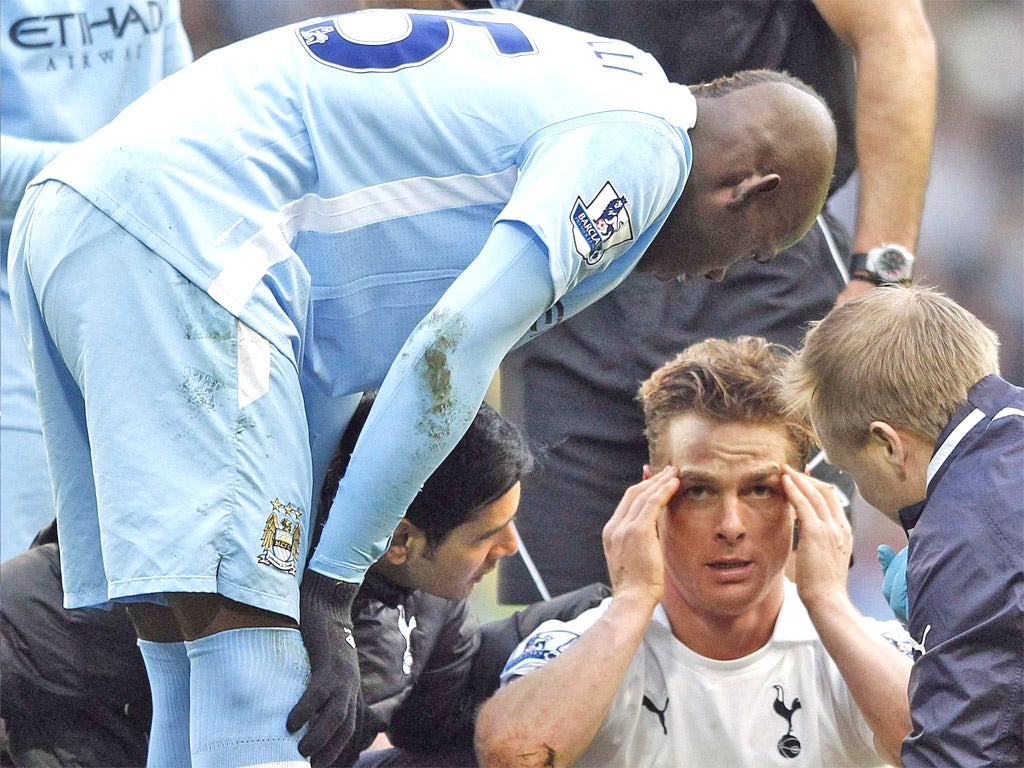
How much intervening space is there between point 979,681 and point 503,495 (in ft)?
3.32

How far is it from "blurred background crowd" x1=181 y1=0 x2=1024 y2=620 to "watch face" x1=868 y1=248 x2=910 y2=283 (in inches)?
88.2

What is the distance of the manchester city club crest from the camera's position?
171 cm

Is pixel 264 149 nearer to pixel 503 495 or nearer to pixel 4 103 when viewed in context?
pixel 503 495

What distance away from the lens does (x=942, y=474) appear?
6.61 ft

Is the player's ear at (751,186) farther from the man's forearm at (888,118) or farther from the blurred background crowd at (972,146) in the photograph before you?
the blurred background crowd at (972,146)

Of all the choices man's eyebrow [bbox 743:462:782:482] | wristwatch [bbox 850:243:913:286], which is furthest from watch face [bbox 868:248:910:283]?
man's eyebrow [bbox 743:462:782:482]

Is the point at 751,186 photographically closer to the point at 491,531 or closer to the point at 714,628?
the point at 491,531

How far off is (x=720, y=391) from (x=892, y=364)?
729 mm

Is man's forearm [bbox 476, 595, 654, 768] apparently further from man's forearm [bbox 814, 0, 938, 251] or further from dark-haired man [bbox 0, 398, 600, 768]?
man's forearm [bbox 814, 0, 938, 251]

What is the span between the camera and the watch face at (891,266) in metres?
2.80

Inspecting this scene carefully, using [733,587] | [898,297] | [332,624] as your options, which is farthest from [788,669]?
[332,624]

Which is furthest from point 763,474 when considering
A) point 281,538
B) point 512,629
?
point 281,538

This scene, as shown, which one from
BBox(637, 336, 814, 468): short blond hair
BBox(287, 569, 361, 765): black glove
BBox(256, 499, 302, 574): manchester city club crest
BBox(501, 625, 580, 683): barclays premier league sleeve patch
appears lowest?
BBox(501, 625, 580, 683): barclays premier league sleeve patch

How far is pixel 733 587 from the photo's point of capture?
2.78 m
